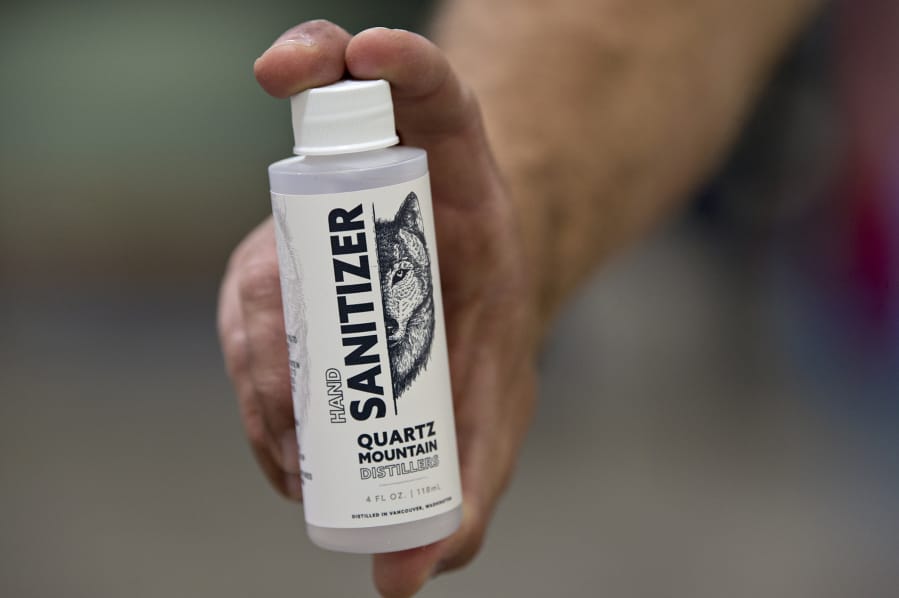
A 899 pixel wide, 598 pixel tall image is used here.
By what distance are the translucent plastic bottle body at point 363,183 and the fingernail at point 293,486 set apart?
89 millimetres

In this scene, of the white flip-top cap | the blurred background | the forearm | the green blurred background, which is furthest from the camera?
the green blurred background

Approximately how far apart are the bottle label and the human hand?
0.24 feet

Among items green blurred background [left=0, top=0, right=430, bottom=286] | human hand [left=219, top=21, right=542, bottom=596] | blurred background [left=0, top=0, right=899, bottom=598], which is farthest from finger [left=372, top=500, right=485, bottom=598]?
green blurred background [left=0, top=0, right=430, bottom=286]

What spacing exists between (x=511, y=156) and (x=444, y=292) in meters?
0.20

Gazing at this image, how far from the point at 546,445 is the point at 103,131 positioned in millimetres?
1616

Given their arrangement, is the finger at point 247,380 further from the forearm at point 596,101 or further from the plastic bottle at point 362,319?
the forearm at point 596,101

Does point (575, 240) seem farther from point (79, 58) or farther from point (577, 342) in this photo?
point (79, 58)

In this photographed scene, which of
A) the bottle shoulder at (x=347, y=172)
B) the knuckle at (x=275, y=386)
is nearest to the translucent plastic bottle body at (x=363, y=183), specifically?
the bottle shoulder at (x=347, y=172)

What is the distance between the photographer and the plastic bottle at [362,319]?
68cm

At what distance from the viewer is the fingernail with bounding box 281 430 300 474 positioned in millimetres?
817

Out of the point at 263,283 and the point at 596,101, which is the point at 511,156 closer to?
the point at 596,101

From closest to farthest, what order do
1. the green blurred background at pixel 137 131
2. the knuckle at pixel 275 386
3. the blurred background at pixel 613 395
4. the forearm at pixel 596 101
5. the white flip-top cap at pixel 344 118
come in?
the white flip-top cap at pixel 344 118, the knuckle at pixel 275 386, the forearm at pixel 596 101, the blurred background at pixel 613 395, the green blurred background at pixel 137 131

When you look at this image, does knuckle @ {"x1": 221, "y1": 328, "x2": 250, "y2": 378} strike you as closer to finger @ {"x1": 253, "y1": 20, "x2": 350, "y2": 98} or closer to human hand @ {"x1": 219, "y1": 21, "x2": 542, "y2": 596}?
human hand @ {"x1": 219, "y1": 21, "x2": 542, "y2": 596}

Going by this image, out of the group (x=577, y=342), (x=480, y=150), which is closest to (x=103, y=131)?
(x=577, y=342)
